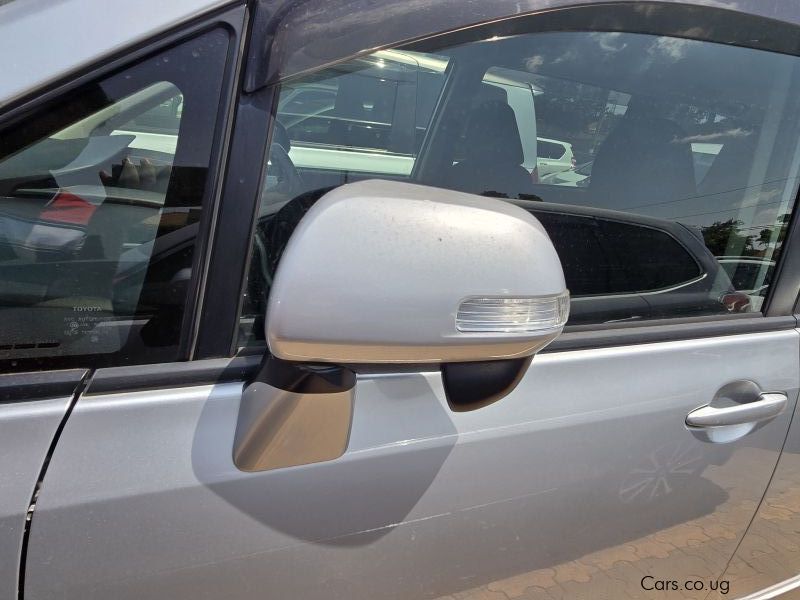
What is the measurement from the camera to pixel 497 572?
Result: 3.83 ft

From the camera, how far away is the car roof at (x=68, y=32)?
2.87 ft

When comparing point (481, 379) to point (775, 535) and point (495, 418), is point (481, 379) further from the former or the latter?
point (775, 535)

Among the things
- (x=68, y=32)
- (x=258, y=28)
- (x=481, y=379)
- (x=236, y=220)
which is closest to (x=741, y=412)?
(x=481, y=379)

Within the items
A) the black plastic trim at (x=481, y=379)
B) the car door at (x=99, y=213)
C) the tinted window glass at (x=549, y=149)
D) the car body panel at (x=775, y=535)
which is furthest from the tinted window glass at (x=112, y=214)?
the car body panel at (x=775, y=535)

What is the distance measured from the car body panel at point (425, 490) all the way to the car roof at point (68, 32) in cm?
49

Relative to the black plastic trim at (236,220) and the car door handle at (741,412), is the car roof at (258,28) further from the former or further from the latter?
the car door handle at (741,412)

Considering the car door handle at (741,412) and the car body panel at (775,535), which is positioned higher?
the car door handle at (741,412)

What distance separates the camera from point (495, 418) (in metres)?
1.12

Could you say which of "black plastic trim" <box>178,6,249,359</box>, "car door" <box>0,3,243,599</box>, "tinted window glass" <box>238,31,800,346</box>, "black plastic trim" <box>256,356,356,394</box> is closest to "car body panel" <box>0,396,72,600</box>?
"car door" <box>0,3,243,599</box>

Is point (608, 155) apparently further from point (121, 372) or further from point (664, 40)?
point (121, 372)

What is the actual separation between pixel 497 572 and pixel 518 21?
1.05 meters

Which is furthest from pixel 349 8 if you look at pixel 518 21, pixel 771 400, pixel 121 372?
pixel 771 400

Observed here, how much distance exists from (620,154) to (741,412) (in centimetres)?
65

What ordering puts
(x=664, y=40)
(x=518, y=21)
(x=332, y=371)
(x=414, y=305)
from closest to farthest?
(x=414, y=305)
(x=332, y=371)
(x=518, y=21)
(x=664, y=40)
